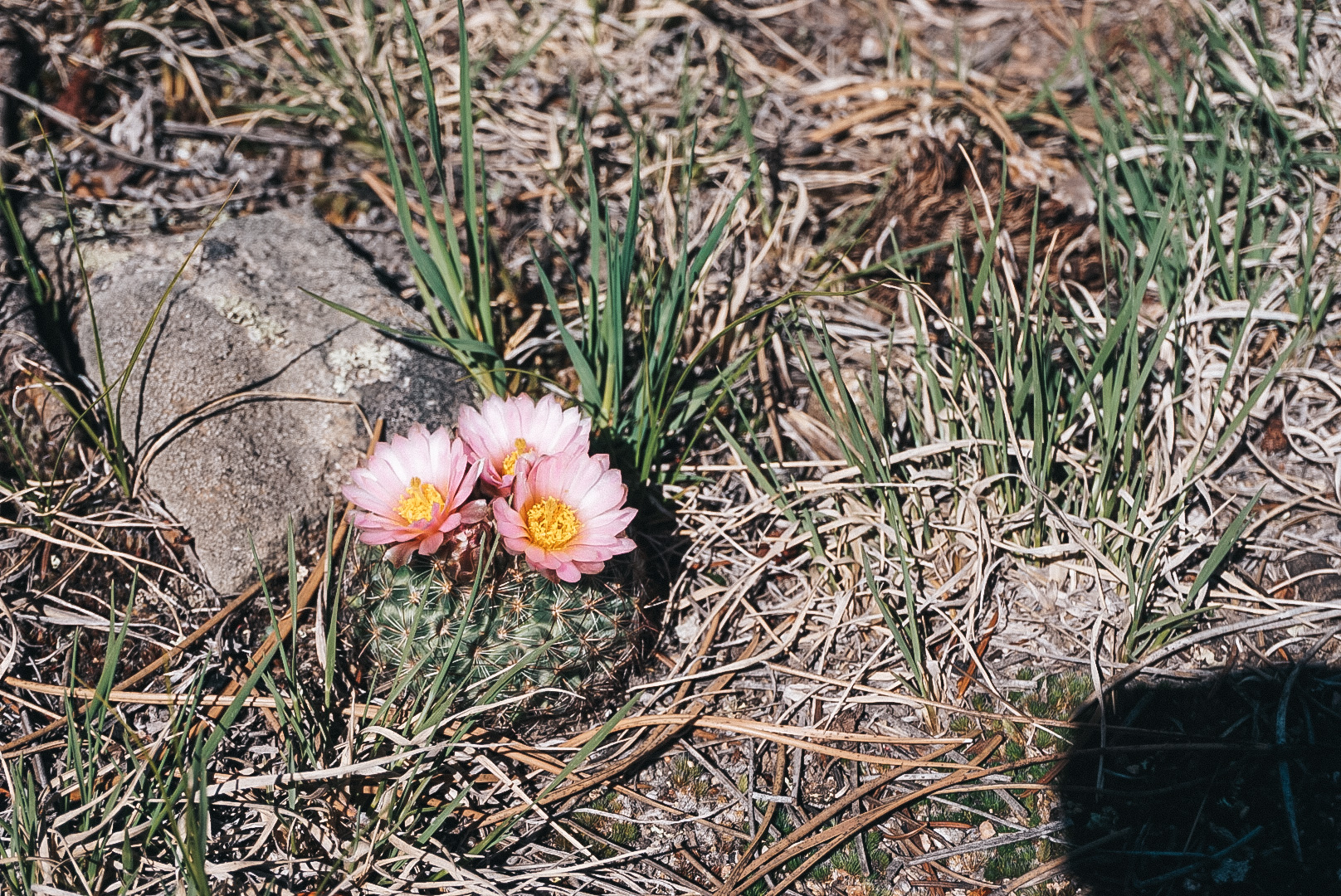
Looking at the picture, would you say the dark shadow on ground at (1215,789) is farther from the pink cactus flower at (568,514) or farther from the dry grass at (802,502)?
the pink cactus flower at (568,514)

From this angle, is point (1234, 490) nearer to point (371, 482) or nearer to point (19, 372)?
point (371, 482)

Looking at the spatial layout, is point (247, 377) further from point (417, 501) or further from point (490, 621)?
point (490, 621)

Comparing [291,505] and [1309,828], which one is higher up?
[291,505]

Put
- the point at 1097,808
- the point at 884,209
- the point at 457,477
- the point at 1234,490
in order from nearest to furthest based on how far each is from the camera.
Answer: the point at 457,477 < the point at 1097,808 < the point at 1234,490 < the point at 884,209

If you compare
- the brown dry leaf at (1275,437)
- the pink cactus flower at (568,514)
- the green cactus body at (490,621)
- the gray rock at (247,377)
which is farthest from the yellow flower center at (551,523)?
the brown dry leaf at (1275,437)

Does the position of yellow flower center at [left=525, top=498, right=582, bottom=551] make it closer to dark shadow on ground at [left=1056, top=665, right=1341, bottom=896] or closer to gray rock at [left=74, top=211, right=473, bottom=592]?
gray rock at [left=74, top=211, right=473, bottom=592]

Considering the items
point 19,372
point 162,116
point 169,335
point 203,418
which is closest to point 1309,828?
point 203,418

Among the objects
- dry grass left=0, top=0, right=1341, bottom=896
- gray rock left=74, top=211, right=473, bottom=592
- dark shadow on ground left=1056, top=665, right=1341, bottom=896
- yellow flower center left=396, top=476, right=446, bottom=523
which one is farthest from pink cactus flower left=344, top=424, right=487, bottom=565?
dark shadow on ground left=1056, top=665, right=1341, bottom=896
